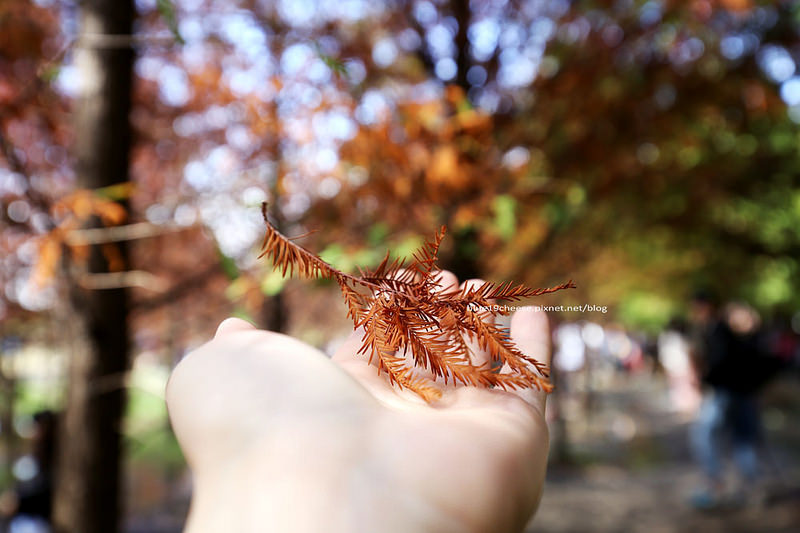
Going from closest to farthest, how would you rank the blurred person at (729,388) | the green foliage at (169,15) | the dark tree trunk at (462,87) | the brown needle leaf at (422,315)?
the brown needle leaf at (422,315) → the green foliage at (169,15) → the dark tree trunk at (462,87) → the blurred person at (729,388)

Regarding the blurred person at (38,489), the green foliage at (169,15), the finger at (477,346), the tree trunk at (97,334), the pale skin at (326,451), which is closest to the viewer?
the pale skin at (326,451)

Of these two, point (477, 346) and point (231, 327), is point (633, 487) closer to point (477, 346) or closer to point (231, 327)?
point (477, 346)

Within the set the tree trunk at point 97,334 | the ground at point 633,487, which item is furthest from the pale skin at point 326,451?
the ground at point 633,487

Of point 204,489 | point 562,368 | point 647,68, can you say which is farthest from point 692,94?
point 562,368

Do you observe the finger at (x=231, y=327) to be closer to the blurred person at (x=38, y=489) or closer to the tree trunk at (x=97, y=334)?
the tree trunk at (x=97, y=334)

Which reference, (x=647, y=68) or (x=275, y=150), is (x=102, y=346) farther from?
(x=647, y=68)

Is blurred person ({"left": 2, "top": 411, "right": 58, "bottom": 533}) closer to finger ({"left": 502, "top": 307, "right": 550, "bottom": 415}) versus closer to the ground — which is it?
the ground
